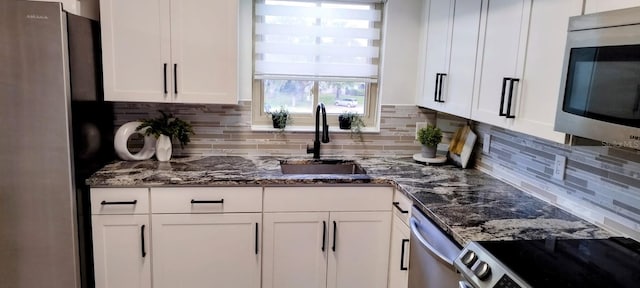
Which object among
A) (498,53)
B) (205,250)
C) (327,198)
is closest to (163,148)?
(205,250)

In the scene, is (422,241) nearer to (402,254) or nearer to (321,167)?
(402,254)

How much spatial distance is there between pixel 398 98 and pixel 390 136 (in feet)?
0.87

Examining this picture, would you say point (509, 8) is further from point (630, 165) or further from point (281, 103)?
point (281, 103)

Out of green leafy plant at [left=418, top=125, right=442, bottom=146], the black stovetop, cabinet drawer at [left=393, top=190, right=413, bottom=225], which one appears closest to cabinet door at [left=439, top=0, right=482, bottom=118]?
green leafy plant at [left=418, top=125, right=442, bottom=146]

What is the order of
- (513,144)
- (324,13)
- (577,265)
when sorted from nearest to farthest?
1. (577,265)
2. (513,144)
3. (324,13)

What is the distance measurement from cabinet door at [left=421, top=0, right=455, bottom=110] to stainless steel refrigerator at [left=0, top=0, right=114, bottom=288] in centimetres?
191

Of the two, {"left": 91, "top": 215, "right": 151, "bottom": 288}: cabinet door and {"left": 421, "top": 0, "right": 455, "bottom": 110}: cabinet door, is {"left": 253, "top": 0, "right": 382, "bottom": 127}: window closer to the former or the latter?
{"left": 421, "top": 0, "right": 455, "bottom": 110}: cabinet door

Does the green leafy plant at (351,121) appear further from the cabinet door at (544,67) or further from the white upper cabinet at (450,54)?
the cabinet door at (544,67)

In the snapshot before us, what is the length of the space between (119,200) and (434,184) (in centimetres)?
161

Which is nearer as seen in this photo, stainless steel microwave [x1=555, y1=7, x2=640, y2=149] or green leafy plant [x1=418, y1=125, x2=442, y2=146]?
stainless steel microwave [x1=555, y1=7, x2=640, y2=149]

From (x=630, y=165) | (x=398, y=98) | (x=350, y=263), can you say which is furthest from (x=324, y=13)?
(x=630, y=165)

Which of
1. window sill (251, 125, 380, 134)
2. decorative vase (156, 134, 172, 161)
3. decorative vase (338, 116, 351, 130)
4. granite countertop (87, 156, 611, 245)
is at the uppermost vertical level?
decorative vase (338, 116, 351, 130)

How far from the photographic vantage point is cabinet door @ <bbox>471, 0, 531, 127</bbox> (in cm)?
184

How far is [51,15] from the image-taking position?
1.97 meters
